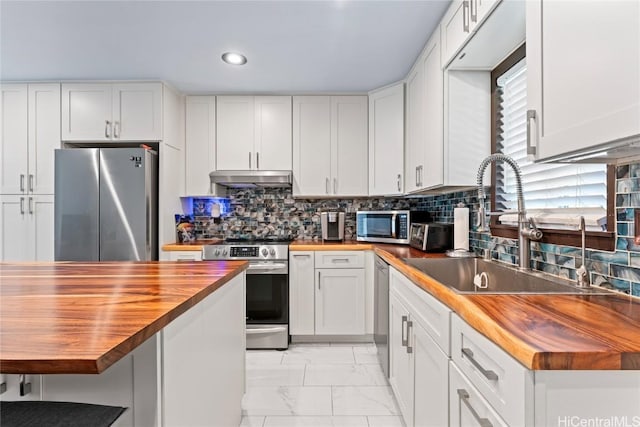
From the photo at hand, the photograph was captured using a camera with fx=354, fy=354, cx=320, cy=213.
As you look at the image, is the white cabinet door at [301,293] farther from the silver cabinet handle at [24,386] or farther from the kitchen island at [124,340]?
the silver cabinet handle at [24,386]

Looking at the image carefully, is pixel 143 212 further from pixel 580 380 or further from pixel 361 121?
pixel 580 380

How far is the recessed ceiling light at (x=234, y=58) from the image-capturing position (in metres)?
2.56

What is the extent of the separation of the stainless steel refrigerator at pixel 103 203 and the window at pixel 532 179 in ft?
8.60

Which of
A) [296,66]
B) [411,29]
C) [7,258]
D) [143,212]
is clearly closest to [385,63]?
[411,29]

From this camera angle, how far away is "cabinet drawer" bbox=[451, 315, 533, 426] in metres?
0.72

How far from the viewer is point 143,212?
2904 mm

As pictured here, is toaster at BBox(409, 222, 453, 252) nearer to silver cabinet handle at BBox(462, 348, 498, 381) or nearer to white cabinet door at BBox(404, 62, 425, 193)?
white cabinet door at BBox(404, 62, 425, 193)

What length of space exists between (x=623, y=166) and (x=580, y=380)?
0.86 metres

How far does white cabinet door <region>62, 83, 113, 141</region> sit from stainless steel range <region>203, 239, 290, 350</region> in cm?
140

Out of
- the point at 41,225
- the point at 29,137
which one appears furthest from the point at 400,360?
the point at 29,137

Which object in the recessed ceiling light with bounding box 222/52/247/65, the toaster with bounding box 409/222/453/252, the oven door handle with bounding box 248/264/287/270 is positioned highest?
the recessed ceiling light with bounding box 222/52/247/65

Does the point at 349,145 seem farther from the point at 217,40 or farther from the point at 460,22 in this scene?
the point at 460,22

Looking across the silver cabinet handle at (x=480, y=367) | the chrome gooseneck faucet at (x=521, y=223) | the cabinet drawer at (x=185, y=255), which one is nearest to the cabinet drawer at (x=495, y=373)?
the silver cabinet handle at (x=480, y=367)

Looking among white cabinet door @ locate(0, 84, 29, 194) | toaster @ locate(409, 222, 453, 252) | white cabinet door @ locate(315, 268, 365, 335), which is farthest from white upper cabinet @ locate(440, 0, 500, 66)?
white cabinet door @ locate(0, 84, 29, 194)
